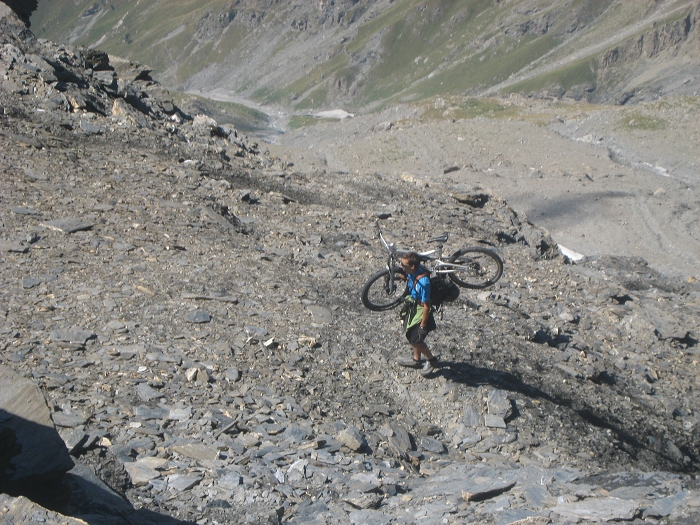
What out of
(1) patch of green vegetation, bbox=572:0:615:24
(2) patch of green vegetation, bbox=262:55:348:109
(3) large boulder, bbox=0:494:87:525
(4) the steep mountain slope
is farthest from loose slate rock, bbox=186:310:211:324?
(2) patch of green vegetation, bbox=262:55:348:109

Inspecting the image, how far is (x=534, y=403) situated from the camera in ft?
34.0

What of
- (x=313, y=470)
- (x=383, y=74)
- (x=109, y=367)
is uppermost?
(x=383, y=74)

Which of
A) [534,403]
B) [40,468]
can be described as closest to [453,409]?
[534,403]

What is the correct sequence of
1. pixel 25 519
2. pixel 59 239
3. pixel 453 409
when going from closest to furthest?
pixel 25 519, pixel 453 409, pixel 59 239

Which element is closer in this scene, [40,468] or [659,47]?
[40,468]

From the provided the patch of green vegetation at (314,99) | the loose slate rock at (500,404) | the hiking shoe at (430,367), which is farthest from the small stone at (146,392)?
the patch of green vegetation at (314,99)

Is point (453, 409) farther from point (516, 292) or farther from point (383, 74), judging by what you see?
point (383, 74)

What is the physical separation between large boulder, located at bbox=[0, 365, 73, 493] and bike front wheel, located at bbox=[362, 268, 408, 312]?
18.2 feet

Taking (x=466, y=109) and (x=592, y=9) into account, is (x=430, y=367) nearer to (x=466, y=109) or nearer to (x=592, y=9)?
(x=466, y=109)

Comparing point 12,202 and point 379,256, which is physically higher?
point 12,202

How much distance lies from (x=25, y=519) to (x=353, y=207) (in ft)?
55.1

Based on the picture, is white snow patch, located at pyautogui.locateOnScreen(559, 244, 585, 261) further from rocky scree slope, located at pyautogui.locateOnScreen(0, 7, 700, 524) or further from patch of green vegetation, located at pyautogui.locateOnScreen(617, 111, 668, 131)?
patch of green vegetation, located at pyautogui.locateOnScreen(617, 111, 668, 131)

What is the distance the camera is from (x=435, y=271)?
10.3m

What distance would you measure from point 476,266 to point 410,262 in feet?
8.13
